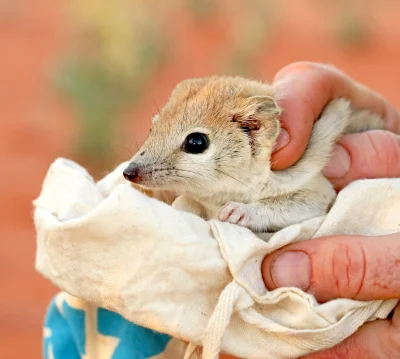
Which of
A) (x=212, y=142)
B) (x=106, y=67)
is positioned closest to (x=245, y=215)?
(x=212, y=142)

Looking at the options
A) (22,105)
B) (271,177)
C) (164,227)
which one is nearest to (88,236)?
(164,227)

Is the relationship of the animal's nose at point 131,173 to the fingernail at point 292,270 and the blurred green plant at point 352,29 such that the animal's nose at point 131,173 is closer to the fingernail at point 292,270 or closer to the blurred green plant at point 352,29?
the fingernail at point 292,270

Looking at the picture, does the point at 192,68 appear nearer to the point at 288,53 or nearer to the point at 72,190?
the point at 288,53

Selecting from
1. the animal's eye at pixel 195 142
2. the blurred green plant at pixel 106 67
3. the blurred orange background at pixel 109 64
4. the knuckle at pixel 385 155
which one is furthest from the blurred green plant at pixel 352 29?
the animal's eye at pixel 195 142

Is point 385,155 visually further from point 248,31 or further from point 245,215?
point 248,31

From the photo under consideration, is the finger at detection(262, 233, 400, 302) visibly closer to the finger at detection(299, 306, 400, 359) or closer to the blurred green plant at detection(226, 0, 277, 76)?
the finger at detection(299, 306, 400, 359)

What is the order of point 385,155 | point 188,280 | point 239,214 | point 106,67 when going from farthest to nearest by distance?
point 106,67 < point 385,155 < point 239,214 < point 188,280

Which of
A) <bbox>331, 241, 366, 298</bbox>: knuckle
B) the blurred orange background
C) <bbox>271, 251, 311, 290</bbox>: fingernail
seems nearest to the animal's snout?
<bbox>271, 251, 311, 290</bbox>: fingernail
